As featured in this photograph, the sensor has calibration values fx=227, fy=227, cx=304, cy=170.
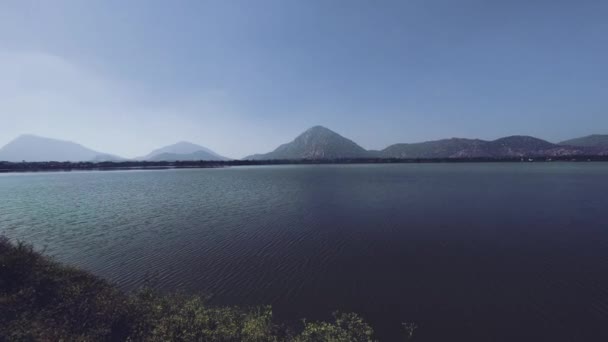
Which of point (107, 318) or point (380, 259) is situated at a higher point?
point (107, 318)

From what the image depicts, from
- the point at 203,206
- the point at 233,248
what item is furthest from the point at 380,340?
the point at 203,206

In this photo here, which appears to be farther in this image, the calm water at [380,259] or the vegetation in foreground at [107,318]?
the calm water at [380,259]

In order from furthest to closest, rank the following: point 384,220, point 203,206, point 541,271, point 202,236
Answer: point 203,206 → point 384,220 → point 202,236 → point 541,271

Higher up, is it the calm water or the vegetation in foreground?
the vegetation in foreground

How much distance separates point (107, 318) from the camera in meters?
10.1

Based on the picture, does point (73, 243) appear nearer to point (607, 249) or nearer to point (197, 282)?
point (197, 282)

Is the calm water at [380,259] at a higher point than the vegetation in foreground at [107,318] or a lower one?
lower

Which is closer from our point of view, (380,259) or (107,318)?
(107,318)

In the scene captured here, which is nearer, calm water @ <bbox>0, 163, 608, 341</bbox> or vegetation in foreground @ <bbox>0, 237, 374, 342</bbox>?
vegetation in foreground @ <bbox>0, 237, 374, 342</bbox>

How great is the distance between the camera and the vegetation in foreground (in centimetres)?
929

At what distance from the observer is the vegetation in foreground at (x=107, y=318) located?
929 cm

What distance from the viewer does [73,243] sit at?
24.1m

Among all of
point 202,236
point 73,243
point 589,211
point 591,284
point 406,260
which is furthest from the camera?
point 589,211

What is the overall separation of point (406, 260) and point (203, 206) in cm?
3613
